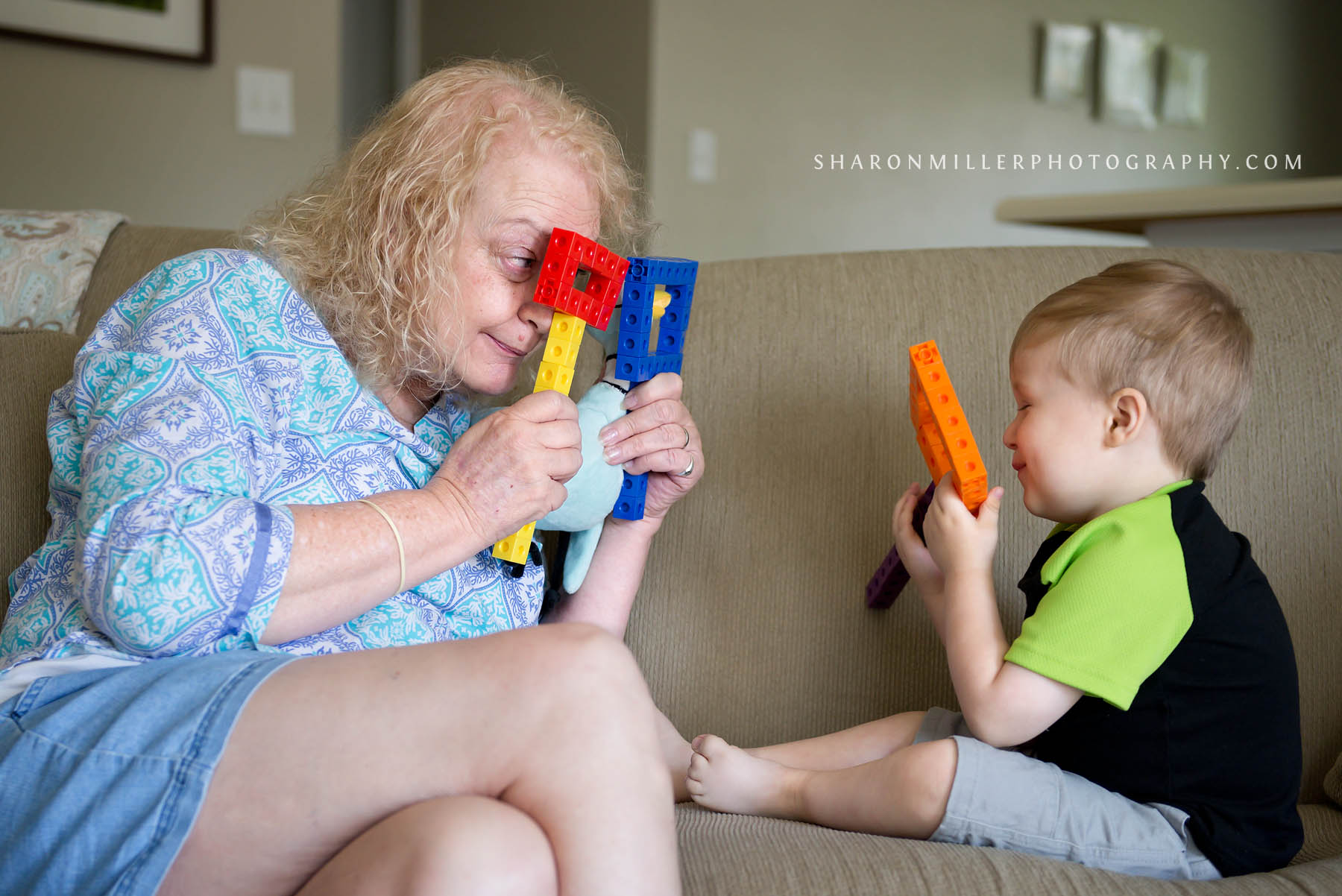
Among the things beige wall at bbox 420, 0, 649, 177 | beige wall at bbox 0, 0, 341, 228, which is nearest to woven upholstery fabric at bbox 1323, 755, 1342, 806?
beige wall at bbox 0, 0, 341, 228

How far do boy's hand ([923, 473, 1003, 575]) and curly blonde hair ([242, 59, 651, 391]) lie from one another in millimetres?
510

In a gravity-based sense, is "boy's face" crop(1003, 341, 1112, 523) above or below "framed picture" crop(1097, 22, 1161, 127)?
below

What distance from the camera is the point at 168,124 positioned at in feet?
8.25

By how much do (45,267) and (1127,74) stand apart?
153 inches

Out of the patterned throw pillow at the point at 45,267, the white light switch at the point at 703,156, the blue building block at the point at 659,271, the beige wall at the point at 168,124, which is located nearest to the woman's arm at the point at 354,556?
the blue building block at the point at 659,271

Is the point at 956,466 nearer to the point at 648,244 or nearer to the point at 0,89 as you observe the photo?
the point at 648,244

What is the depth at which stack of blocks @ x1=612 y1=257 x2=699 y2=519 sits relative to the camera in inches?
44.1

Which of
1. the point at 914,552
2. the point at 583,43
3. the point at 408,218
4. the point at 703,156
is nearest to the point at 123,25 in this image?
the point at 583,43

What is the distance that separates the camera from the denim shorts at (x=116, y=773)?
73 cm

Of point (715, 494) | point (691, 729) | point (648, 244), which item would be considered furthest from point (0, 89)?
point (691, 729)

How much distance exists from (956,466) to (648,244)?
1.81 ft

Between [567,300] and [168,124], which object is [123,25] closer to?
[168,124]

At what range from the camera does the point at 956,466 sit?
1105 millimetres

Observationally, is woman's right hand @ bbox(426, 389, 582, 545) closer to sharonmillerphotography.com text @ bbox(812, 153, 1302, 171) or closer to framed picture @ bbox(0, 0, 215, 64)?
framed picture @ bbox(0, 0, 215, 64)
